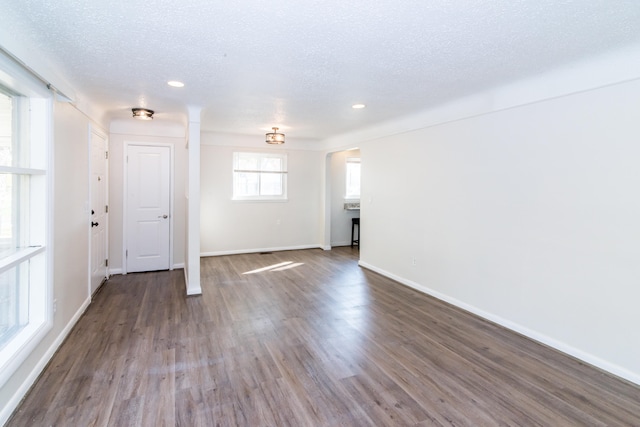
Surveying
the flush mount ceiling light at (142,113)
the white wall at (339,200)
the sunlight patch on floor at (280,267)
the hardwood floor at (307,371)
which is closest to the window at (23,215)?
the hardwood floor at (307,371)

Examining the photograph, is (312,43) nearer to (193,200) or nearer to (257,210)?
(193,200)

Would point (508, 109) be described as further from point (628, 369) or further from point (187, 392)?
point (187, 392)

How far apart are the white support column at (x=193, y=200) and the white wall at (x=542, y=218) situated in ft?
9.25

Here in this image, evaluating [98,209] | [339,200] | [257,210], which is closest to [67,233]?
[98,209]

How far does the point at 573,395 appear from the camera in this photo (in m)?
2.23

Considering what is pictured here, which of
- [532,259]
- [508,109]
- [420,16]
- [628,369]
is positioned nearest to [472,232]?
[532,259]

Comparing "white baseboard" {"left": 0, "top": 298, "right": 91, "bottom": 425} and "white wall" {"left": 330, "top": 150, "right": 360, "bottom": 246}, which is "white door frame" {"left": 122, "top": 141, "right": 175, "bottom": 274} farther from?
"white wall" {"left": 330, "top": 150, "right": 360, "bottom": 246}

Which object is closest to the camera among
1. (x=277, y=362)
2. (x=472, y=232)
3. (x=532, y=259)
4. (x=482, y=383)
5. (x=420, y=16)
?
(x=420, y=16)

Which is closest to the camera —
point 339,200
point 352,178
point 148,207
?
point 148,207

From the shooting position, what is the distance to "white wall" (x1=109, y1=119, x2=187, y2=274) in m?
5.03

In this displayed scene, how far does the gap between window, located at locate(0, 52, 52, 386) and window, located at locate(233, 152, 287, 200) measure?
413 centimetres

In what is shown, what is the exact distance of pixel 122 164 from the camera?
5082 mm

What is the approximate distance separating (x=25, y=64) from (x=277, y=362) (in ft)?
8.89

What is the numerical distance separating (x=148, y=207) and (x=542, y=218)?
5.29 metres
